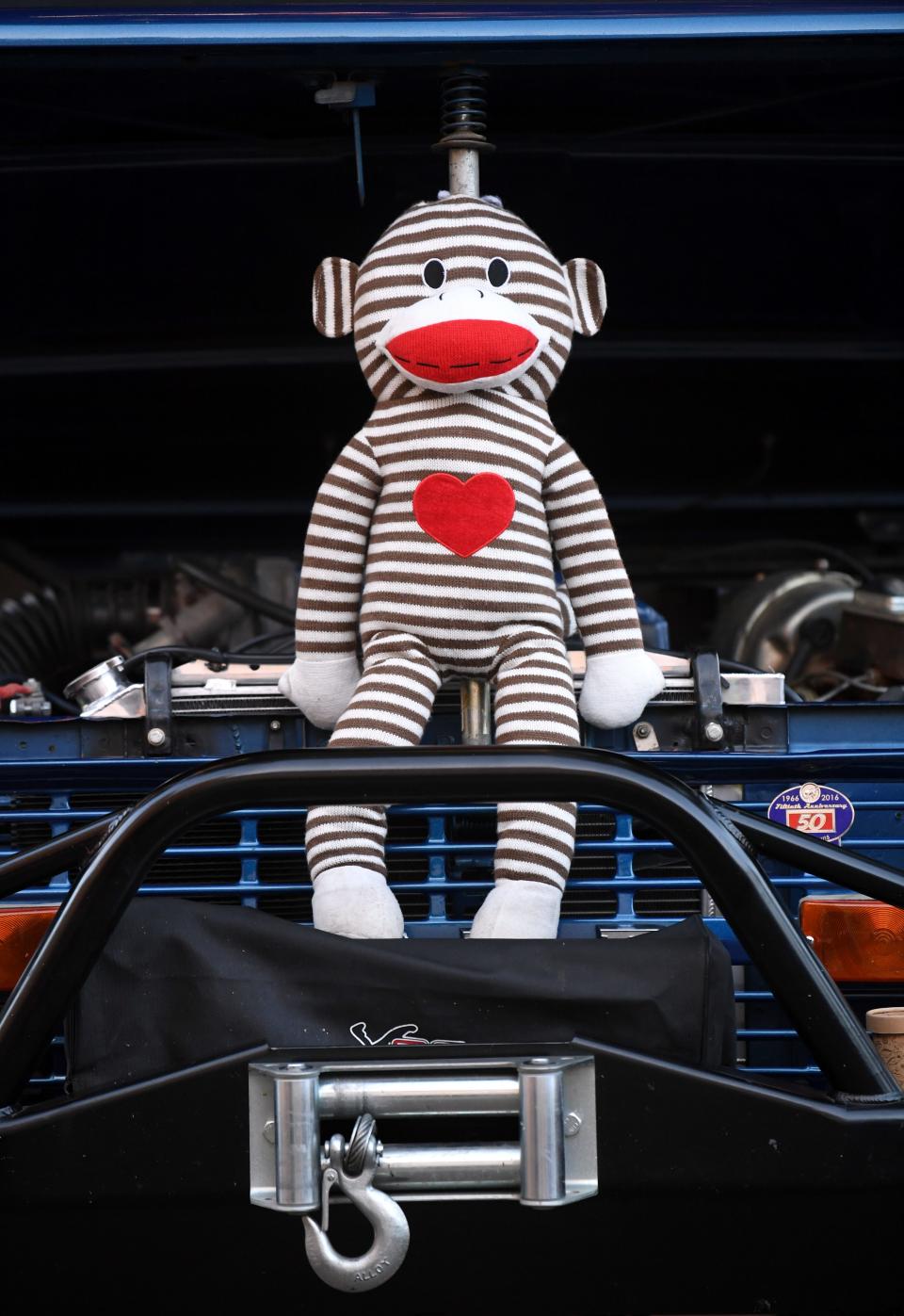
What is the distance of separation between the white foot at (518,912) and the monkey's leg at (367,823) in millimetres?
112

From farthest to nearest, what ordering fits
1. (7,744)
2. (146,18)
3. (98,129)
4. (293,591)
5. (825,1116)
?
(293,591), (98,129), (7,744), (146,18), (825,1116)

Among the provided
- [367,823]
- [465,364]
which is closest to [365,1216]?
[367,823]

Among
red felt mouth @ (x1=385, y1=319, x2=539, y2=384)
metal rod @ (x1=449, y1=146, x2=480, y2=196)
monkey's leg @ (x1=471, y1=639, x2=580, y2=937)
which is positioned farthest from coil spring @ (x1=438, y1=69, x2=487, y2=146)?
monkey's leg @ (x1=471, y1=639, x2=580, y2=937)

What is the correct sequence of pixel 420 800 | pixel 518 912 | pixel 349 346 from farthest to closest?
pixel 349 346, pixel 518 912, pixel 420 800

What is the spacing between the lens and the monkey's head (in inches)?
76.7

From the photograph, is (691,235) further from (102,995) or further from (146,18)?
(102,995)

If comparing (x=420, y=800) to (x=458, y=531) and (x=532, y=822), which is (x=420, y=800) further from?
(x=458, y=531)

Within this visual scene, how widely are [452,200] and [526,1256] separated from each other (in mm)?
1399

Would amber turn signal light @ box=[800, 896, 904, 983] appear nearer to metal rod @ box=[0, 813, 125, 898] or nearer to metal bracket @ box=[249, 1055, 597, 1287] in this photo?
metal bracket @ box=[249, 1055, 597, 1287]

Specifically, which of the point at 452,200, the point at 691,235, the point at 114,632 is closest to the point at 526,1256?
the point at 452,200

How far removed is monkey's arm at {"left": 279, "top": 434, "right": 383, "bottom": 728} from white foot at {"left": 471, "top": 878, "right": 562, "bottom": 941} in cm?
38

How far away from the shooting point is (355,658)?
81.4 inches

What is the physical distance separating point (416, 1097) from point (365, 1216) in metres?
0.11

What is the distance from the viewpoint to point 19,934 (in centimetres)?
182
